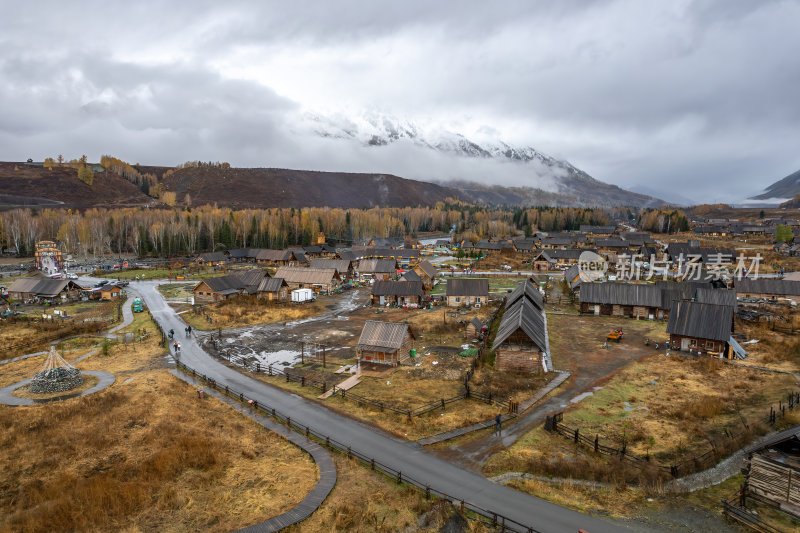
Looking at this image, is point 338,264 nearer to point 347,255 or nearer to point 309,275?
point 309,275

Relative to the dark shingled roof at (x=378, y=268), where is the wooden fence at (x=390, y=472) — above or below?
below

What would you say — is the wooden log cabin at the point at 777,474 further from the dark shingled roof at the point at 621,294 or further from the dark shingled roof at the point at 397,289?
the dark shingled roof at the point at 397,289

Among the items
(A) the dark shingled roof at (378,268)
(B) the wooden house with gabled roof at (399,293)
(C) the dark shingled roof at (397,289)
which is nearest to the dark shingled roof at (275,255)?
(A) the dark shingled roof at (378,268)

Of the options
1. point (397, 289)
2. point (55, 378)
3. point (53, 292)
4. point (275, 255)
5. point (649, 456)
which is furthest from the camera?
point (275, 255)

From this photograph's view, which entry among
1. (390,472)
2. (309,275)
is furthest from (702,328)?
(309,275)

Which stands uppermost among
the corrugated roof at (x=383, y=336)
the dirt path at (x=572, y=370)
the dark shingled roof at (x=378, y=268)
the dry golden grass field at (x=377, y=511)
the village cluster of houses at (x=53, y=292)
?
the dark shingled roof at (x=378, y=268)

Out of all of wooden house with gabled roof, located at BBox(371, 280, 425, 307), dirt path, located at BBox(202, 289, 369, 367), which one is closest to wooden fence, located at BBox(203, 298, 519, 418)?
dirt path, located at BBox(202, 289, 369, 367)

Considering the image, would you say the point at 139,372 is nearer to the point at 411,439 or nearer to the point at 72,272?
the point at 411,439
